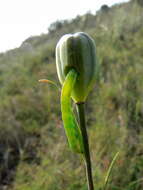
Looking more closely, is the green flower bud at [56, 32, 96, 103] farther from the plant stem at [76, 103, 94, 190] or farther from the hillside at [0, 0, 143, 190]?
the hillside at [0, 0, 143, 190]

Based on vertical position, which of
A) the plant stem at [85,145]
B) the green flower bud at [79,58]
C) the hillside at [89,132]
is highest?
the green flower bud at [79,58]

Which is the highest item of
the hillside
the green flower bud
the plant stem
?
the green flower bud

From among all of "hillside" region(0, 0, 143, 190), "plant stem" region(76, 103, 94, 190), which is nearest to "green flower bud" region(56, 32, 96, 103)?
"plant stem" region(76, 103, 94, 190)

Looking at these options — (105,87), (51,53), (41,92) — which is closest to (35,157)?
(105,87)

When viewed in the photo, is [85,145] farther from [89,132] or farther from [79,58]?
[89,132]

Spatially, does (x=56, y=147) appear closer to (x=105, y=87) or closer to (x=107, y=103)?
(x=107, y=103)

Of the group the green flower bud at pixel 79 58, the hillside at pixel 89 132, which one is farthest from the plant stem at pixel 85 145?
the hillside at pixel 89 132

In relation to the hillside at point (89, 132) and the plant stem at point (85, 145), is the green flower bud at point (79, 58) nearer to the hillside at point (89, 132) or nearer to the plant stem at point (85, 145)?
the plant stem at point (85, 145)

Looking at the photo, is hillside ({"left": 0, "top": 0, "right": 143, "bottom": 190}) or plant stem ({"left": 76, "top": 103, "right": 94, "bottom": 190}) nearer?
plant stem ({"left": 76, "top": 103, "right": 94, "bottom": 190})
